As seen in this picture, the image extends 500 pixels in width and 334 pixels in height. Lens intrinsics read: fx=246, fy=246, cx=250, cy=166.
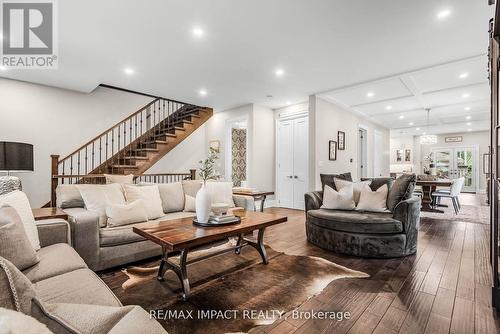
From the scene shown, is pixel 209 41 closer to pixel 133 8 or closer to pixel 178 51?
pixel 178 51

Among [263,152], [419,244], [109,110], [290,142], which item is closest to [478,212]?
[419,244]

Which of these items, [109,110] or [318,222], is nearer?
[318,222]

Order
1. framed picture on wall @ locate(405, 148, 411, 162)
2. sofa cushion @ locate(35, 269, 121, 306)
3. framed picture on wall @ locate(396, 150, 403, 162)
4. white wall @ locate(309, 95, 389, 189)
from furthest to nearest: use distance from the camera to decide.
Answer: framed picture on wall @ locate(396, 150, 403, 162), framed picture on wall @ locate(405, 148, 411, 162), white wall @ locate(309, 95, 389, 189), sofa cushion @ locate(35, 269, 121, 306)

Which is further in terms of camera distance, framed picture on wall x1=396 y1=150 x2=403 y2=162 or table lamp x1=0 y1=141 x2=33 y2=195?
framed picture on wall x1=396 y1=150 x2=403 y2=162

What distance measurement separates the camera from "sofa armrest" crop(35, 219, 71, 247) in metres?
1.94

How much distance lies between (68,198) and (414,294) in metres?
3.71

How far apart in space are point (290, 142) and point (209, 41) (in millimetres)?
3669

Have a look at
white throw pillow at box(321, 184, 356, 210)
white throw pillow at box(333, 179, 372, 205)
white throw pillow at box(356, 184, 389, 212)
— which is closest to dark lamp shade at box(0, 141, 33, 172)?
white throw pillow at box(321, 184, 356, 210)

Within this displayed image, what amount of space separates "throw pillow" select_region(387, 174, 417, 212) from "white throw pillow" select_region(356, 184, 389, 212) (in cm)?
8

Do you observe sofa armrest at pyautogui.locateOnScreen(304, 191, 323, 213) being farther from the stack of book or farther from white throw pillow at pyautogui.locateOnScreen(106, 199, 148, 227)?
white throw pillow at pyautogui.locateOnScreen(106, 199, 148, 227)

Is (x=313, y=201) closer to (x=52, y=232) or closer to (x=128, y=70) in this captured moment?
(x=52, y=232)

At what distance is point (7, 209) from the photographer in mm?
1523

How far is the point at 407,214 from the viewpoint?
112 inches

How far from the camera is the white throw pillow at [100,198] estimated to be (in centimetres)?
276
